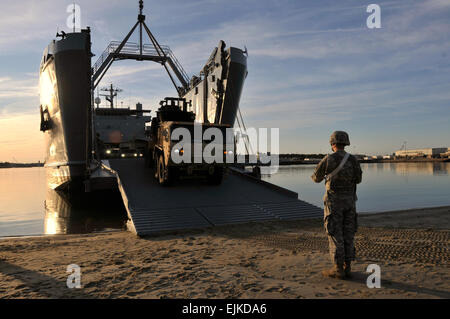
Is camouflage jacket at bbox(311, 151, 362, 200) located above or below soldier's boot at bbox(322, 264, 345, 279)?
above

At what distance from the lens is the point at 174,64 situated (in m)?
28.7

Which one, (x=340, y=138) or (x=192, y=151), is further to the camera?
(x=192, y=151)

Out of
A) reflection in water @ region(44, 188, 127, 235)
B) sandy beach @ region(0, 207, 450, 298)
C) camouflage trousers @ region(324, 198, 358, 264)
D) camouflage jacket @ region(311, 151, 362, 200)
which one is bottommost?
reflection in water @ region(44, 188, 127, 235)

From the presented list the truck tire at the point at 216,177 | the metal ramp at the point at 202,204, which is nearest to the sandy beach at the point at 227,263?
the metal ramp at the point at 202,204

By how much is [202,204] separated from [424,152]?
166334 millimetres

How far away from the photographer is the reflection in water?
11586 mm

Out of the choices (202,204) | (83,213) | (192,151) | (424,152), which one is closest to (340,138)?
(202,204)

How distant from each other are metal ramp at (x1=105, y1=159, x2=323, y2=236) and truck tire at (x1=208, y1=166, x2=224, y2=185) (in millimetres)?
186

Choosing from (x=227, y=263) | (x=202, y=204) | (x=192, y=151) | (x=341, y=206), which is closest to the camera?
(x=341, y=206)

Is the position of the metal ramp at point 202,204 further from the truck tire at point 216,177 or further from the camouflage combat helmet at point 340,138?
the camouflage combat helmet at point 340,138

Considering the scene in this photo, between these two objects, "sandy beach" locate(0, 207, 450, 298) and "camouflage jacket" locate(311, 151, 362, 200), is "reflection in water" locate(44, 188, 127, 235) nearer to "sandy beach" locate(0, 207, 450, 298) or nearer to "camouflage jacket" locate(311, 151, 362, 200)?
"sandy beach" locate(0, 207, 450, 298)

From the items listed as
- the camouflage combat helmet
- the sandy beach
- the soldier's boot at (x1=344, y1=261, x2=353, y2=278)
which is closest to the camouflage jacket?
the camouflage combat helmet

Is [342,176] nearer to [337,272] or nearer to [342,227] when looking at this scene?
[342,227]

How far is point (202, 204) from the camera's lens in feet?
31.6
